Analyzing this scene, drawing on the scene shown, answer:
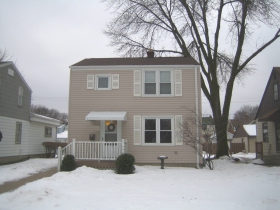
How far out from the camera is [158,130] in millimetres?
13664

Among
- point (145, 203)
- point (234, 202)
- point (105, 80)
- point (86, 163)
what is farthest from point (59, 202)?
point (105, 80)

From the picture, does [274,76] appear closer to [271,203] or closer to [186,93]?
[186,93]

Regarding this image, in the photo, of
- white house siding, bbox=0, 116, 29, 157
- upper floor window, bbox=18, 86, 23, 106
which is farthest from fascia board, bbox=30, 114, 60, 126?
upper floor window, bbox=18, 86, 23, 106

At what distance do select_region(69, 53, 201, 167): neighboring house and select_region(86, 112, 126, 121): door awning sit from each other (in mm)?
94

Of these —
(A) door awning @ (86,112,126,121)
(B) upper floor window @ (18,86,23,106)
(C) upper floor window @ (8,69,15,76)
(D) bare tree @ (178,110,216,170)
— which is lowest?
(D) bare tree @ (178,110,216,170)

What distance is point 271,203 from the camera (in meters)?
6.79

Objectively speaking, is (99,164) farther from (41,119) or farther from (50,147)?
(50,147)

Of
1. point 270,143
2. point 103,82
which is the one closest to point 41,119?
point 103,82

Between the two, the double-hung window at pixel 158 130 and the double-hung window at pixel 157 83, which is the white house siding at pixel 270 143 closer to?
the double-hung window at pixel 158 130

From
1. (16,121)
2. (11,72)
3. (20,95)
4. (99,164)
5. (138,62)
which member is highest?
(138,62)

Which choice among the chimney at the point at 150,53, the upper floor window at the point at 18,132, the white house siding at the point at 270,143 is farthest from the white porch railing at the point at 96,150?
the white house siding at the point at 270,143

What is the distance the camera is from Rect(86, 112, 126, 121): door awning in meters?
Result: 12.7

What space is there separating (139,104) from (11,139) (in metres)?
7.86

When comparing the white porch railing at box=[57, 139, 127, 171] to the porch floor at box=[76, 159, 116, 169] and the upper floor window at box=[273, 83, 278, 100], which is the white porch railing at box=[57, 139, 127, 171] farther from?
the upper floor window at box=[273, 83, 278, 100]
